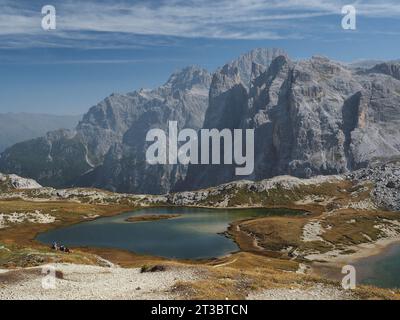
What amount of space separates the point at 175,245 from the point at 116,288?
8740cm

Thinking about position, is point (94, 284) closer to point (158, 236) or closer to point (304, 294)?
point (304, 294)

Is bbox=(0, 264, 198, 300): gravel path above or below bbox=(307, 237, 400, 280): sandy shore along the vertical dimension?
above

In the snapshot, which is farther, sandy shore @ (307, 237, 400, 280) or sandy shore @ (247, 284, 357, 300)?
sandy shore @ (307, 237, 400, 280)

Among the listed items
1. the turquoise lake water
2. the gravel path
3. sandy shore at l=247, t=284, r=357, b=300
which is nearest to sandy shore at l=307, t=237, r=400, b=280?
the turquoise lake water

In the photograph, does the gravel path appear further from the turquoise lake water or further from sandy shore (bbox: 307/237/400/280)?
the turquoise lake water

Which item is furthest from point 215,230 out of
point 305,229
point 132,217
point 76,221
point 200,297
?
point 200,297

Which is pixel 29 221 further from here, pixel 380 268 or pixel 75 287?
pixel 75 287

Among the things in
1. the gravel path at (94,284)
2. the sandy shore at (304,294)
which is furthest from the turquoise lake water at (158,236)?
the sandy shore at (304,294)

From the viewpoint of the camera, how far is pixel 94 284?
41812 millimetres

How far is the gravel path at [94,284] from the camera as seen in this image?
35.8 m

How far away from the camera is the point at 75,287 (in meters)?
39.9

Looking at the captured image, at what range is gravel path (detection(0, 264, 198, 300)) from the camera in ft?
117

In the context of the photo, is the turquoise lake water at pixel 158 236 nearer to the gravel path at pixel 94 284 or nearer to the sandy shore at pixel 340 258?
the sandy shore at pixel 340 258
